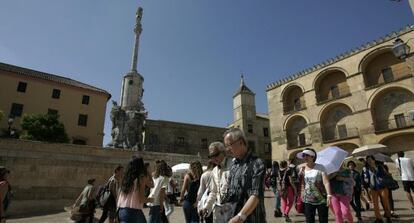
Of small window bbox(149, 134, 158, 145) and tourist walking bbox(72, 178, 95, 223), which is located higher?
small window bbox(149, 134, 158, 145)

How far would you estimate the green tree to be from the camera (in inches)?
939

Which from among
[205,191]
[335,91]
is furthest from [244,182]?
[335,91]

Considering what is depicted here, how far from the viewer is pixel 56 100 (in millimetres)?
30781

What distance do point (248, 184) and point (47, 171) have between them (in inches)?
590

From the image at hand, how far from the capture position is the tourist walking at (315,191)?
4.06m

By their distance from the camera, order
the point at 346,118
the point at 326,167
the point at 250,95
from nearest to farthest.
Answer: the point at 326,167
the point at 346,118
the point at 250,95

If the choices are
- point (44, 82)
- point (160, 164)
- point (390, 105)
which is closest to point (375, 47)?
point (390, 105)

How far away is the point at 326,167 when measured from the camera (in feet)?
15.4

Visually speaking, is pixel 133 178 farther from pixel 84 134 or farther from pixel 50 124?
pixel 84 134

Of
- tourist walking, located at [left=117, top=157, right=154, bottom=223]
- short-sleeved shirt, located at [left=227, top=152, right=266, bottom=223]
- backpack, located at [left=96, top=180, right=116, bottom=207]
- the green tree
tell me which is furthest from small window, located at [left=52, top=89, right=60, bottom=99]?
short-sleeved shirt, located at [left=227, top=152, right=266, bottom=223]

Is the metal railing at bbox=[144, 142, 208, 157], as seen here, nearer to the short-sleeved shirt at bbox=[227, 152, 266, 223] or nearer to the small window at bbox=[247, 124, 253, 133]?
the small window at bbox=[247, 124, 253, 133]

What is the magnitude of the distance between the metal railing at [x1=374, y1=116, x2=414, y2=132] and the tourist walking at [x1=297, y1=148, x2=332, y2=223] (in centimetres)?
2332

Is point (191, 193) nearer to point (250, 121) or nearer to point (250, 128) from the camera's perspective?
point (250, 121)

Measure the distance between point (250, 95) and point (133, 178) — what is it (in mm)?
39665
